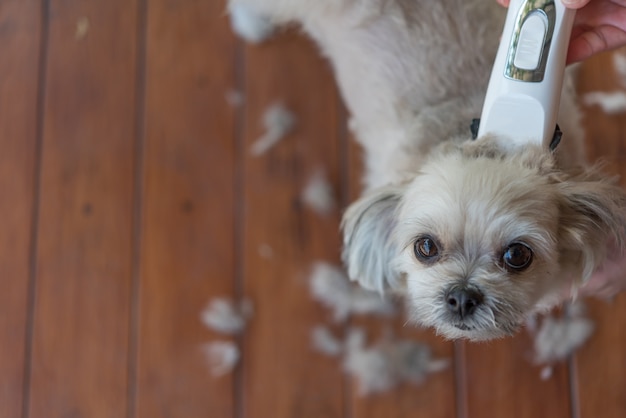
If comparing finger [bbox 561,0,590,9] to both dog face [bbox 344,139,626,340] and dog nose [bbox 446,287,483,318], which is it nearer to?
dog face [bbox 344,139,626,340]

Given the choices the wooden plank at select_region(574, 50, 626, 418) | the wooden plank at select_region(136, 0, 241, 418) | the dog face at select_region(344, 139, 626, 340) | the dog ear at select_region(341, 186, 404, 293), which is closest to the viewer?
the dog face at select_region(344, 139, 626, 340)

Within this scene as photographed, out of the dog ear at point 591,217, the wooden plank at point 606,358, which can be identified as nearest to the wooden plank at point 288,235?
the wooden plank at point 606,358

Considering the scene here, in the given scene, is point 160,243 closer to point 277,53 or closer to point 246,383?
point 246,383

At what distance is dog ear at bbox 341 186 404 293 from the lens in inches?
42.9

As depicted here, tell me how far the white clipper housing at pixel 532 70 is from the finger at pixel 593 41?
162 mm

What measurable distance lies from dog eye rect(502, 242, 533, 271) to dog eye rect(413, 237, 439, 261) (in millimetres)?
105

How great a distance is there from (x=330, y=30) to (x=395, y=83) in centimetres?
19

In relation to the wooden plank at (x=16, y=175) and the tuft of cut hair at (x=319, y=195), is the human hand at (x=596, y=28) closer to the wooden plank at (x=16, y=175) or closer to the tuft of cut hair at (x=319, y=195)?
the tuft of cut hair at (x=319, y=195)

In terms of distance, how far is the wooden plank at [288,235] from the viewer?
154cm

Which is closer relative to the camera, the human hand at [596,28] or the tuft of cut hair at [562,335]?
the human hand at [596,28]

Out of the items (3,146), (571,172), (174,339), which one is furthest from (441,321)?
(3,146)

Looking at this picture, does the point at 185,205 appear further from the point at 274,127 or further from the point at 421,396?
the point at 421,396

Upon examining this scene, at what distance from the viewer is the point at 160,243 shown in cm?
162

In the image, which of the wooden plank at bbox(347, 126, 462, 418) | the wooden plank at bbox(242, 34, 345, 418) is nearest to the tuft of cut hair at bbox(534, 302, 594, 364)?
the wooden plank at bbox(347, 126, 462, 418)
